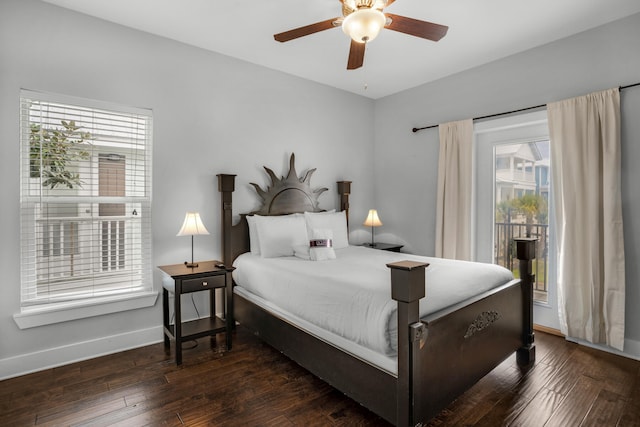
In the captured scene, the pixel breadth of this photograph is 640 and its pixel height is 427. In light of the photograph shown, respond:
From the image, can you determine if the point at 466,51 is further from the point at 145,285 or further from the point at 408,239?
the point at 145,285

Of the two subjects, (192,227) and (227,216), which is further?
(227,216)

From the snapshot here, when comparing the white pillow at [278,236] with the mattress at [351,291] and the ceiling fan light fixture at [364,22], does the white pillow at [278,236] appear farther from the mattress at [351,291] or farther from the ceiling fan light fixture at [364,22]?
the ceiling fan light fixture at [364,22]

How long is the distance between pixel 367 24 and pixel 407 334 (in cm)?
167

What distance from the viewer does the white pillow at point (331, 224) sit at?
12.0ft

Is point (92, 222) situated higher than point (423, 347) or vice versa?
point (92, 222)

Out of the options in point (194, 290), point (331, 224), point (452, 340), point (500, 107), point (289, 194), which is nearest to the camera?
point (452, 340)

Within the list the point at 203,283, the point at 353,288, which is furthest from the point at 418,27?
the point at 203,283

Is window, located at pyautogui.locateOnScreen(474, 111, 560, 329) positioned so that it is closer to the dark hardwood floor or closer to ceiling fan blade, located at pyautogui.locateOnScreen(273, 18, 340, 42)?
the dark hardwood floor

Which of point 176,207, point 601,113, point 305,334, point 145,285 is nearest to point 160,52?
point 176,207

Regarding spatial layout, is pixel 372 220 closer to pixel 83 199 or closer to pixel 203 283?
pixel 203 283

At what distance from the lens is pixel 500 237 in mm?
3699

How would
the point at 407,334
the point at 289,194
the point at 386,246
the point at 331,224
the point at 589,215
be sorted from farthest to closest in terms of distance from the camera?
the point at 386,246 → the point at 289,194 → the point at 331,224 → the point at 589,215 → the point at 407,334

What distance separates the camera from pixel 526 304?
105 inches

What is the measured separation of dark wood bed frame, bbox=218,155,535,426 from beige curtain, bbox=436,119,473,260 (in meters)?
1.12
